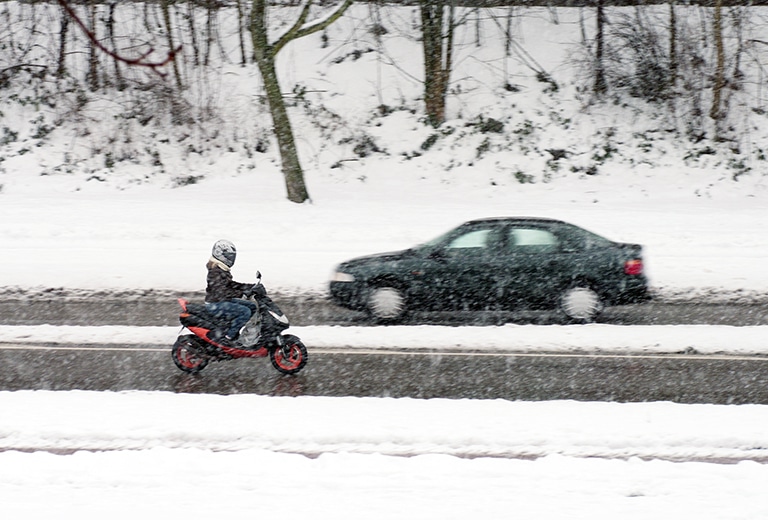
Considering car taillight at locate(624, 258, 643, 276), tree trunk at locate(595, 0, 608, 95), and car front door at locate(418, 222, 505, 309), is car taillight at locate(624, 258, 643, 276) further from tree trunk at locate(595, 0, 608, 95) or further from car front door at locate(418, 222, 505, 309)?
tree trunk at locate(595, 0, 608, 95)

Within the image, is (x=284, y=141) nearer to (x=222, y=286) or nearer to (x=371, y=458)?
(x=222, y=286)

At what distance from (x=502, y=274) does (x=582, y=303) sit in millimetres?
1160

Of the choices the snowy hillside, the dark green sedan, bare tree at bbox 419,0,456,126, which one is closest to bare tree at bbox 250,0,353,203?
the snowy hillside

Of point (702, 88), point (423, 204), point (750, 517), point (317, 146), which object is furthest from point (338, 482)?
point (702, 88)

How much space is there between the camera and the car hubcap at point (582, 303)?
11.8 m

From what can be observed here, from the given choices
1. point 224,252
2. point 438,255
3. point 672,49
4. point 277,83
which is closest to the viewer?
point 224,252

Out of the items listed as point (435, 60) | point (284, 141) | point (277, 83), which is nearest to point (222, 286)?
point (284, 141)

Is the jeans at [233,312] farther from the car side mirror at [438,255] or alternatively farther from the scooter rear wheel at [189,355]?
the car side mirror at [438,255]

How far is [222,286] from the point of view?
8.88 meters

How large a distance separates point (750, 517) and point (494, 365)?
4.66 m

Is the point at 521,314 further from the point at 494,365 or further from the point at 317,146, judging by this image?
the point at 317,146

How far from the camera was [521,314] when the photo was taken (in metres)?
12.9

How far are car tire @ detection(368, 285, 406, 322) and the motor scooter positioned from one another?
2.99 meters

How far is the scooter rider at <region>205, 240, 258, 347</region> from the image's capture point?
8836 mm
